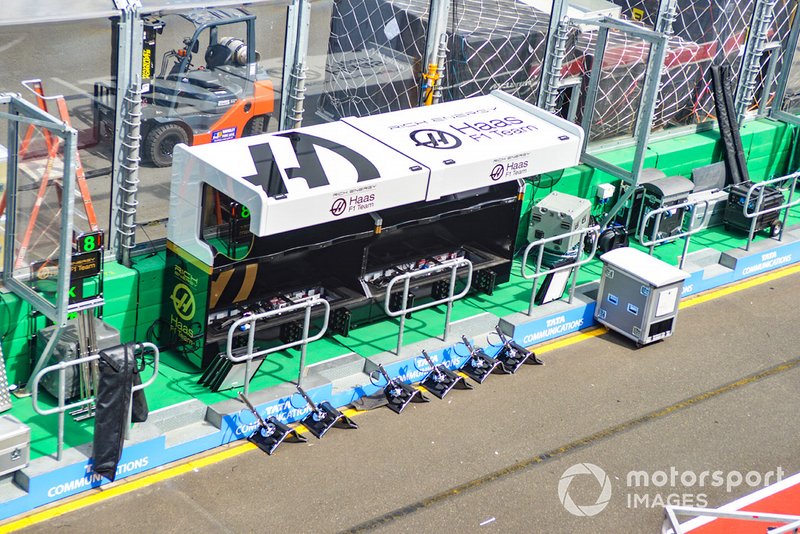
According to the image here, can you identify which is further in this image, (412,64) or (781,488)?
(412,64)

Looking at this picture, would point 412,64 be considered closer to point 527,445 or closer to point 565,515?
point 527,445

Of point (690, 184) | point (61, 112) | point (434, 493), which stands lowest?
point (434, 493)

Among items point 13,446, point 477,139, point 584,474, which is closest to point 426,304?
point 477,139

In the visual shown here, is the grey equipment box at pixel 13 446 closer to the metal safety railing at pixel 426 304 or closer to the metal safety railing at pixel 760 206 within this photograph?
the metal safety railing at pixel 426 304

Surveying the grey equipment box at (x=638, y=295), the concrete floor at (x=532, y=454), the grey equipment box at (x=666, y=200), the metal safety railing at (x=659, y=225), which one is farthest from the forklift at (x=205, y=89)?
the grey equipment box at (x=666, y=200)

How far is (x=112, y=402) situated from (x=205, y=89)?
357cm

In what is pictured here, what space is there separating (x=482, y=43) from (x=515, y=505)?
554 cm

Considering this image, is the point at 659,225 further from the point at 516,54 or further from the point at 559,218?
the point at 516,54

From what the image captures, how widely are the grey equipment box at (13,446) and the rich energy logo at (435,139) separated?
467cm

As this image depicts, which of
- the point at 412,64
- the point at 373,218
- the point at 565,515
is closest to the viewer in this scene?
the point at 565,515

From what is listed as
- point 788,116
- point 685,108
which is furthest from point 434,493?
point 788,116

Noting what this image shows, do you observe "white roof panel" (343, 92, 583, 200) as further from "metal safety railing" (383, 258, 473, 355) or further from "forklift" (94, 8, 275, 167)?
"forklift" (94, 8, 275, 167)

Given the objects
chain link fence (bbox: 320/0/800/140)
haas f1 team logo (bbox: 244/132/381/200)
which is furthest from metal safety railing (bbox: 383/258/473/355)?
chain link fence (bbox: 320/0/800/140)

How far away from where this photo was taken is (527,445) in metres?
10.4
